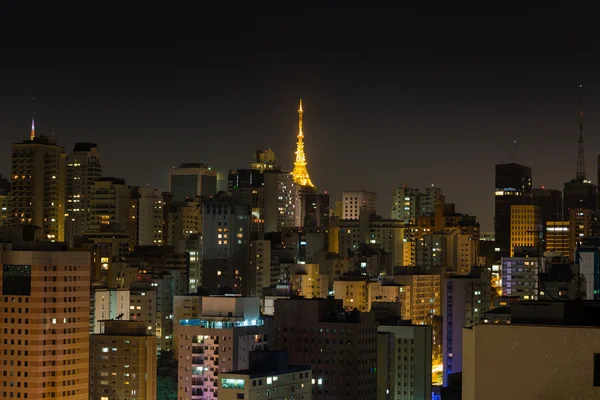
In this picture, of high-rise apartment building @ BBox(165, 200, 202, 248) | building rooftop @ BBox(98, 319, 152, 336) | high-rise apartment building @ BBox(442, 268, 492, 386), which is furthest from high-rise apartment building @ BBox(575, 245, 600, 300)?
high-rise apartment building @ BBox(165, 200, 202, 248)

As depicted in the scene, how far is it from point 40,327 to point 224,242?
23.6 meters

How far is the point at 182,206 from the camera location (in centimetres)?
6781

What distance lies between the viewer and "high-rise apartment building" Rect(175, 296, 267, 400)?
3456 centimetres

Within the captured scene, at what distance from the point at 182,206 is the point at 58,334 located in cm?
3549

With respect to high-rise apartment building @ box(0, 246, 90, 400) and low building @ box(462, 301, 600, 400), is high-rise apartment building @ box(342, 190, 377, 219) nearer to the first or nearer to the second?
high-rise apartment building @ box(0, 246, 90, 400)

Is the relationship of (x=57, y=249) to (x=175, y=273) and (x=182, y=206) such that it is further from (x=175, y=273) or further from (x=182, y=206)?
(x=182, y=206)

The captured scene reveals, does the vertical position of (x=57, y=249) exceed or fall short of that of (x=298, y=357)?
it exceeds it

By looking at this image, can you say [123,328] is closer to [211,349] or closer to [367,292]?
[211,349]

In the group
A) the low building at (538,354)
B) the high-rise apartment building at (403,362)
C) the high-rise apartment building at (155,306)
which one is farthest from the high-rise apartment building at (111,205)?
the low building at (538,354)

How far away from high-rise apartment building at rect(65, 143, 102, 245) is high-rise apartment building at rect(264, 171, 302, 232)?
9.89m

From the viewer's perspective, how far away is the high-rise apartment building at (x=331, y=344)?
37031 mm

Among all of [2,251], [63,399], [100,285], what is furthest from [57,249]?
[100,285]

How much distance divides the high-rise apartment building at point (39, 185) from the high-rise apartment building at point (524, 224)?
86.4ft

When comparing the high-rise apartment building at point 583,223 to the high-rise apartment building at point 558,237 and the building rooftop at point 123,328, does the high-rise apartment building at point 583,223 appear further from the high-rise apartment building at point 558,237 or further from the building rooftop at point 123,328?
the building rooftop at point 123,328
